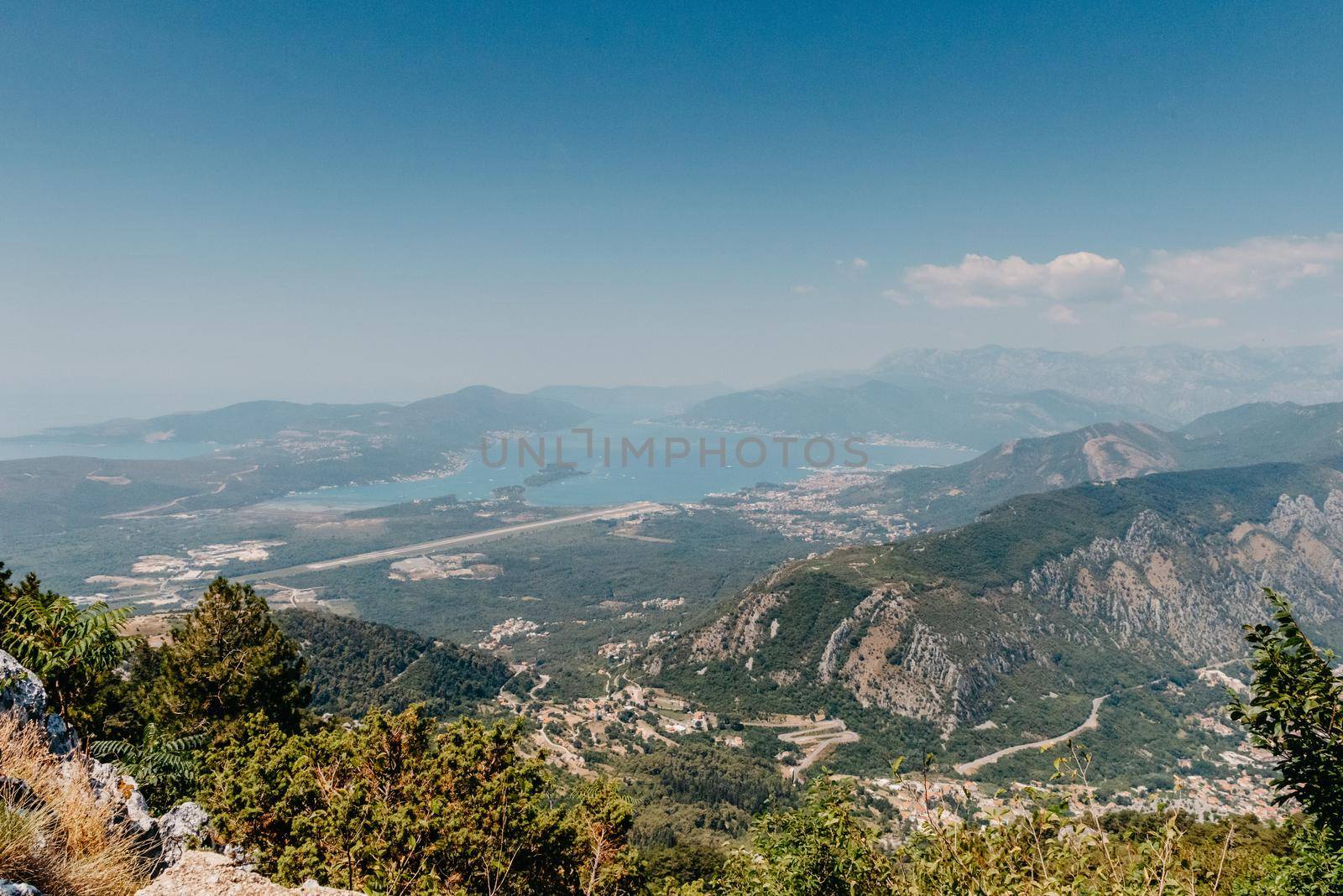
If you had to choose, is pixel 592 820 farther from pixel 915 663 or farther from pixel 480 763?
pixel 915 663

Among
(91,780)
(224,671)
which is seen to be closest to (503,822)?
(91,780)

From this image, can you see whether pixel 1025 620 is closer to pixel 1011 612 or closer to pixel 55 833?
pixel 1011 612

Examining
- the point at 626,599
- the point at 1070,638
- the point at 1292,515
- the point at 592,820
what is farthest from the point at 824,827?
the point at 1292,515

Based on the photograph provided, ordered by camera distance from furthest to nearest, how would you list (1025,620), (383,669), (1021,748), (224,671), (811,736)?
(1025,620)
(811,736)
(1021,748)
(383,669)
(224,671)

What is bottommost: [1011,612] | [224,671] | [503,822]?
[1011,612]

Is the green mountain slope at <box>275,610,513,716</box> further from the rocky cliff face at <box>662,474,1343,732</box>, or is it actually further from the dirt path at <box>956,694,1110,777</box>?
the dirt path at <box>956,694,1110,777</box>

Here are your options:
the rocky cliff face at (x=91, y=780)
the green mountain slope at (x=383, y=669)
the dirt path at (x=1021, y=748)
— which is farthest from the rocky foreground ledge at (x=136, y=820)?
the dirt path at (x=1021, y=748)

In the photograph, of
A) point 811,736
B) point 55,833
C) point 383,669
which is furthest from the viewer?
point 811,736
